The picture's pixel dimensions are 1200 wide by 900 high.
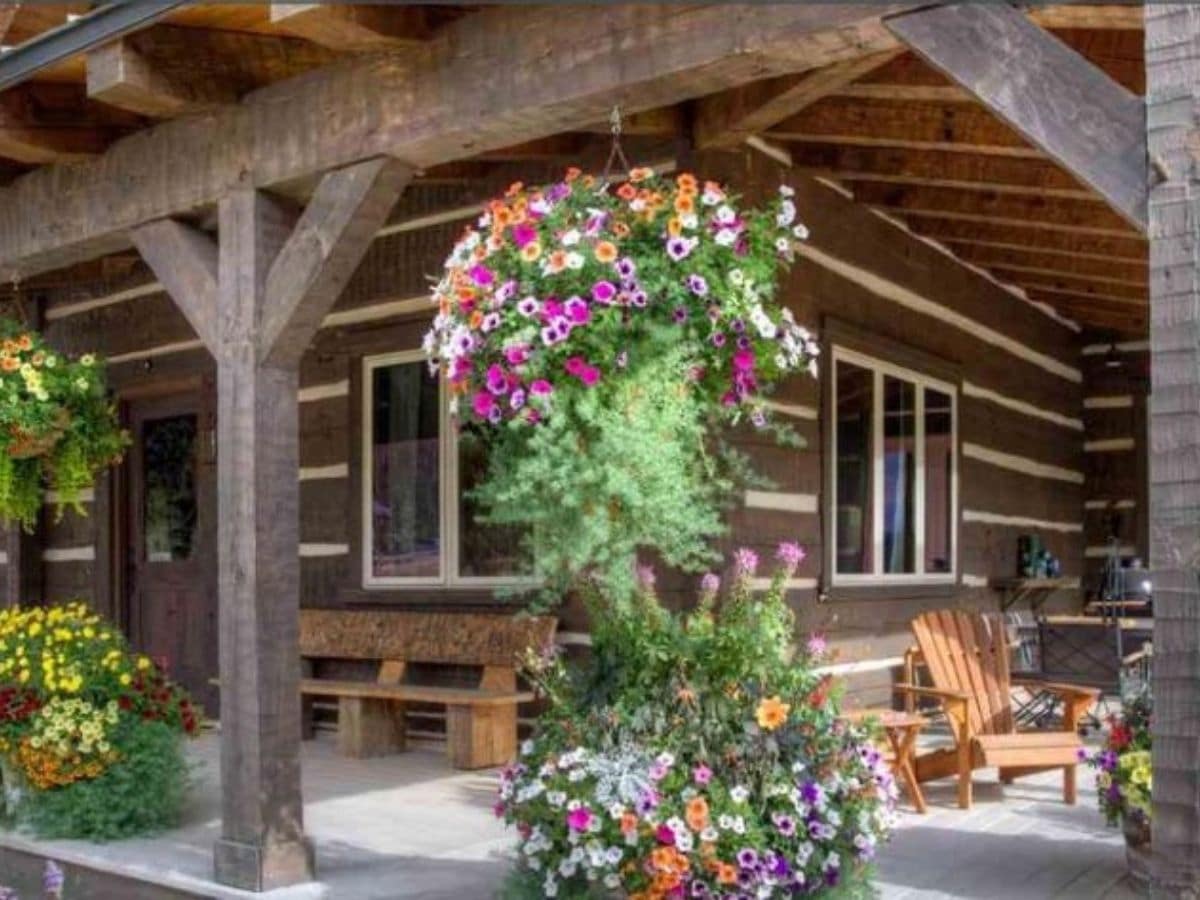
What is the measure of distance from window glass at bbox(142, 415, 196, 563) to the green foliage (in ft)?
10.3

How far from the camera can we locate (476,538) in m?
6.98

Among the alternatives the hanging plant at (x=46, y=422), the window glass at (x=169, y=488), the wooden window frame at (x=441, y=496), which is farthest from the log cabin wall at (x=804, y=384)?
the hanging plant at (x=46, y=422)

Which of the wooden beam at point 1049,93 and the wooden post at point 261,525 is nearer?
the wooden beam at point 1049,93

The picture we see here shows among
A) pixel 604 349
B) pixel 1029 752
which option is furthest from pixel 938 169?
pixel 604 349

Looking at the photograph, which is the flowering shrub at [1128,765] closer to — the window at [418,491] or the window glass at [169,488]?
the window at [418,491]

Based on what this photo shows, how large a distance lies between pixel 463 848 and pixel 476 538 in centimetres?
216

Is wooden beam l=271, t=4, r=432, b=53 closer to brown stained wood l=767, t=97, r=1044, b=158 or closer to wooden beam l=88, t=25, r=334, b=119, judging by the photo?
wooden beam l=88, t=25, r=334, b=119

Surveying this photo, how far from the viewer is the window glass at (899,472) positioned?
25.6 ft

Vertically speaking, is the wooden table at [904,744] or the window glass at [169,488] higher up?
the window glass at [169,488]

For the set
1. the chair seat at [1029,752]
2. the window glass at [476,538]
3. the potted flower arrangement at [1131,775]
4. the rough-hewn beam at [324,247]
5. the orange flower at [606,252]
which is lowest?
the chair seat at [1029,752]

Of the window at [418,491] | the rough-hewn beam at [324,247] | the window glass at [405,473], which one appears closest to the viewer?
the rough-hewn beam at [324,247]

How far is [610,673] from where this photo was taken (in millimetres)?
3947

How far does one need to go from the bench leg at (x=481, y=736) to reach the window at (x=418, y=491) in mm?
643

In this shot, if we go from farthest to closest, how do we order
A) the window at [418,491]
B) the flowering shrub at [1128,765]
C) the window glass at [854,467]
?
the window glass at [854,467] → the window at [418,491] → the flowering shrub at [1128,765]
